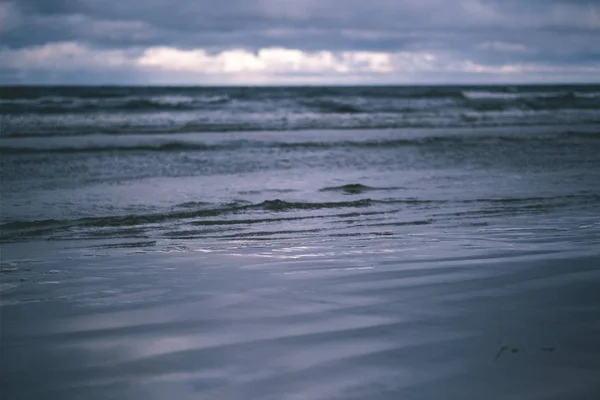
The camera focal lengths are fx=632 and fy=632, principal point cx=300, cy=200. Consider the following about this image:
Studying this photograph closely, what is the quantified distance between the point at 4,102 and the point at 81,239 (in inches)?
1350

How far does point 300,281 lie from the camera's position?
4.55 meters

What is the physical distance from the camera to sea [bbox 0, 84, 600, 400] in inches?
115

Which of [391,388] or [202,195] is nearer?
[391,388]

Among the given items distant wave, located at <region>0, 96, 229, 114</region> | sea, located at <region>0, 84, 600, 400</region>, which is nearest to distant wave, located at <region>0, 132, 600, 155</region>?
sea, located at <region>0, 84, 600, 400</region>

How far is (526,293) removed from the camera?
13.7 feet

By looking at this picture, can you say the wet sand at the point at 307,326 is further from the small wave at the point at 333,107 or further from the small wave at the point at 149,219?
the small wave at the point at 333,107

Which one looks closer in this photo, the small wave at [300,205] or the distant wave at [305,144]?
the small wave at [300,205]

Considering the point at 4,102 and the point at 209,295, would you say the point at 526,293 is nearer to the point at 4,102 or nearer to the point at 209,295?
the point at 209,295

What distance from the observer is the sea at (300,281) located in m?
2.93

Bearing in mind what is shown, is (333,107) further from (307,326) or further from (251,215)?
(307,326)

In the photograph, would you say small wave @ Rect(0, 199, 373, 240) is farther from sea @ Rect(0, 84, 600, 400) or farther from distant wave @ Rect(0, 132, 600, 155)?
distant wave @ Rect(0, 132, 600, 155)

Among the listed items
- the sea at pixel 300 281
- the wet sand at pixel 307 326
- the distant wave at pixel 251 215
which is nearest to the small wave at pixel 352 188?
the sea at pixel 300 281

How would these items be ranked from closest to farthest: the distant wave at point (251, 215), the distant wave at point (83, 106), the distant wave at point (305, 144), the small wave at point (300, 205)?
the distant wave at point (251, 215)
the small wave at point (300, 205)
the distant wave at point (305, 144)
the distant wave at point (83, 106)

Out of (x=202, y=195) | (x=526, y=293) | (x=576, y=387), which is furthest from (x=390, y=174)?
(x=576, y=387)
